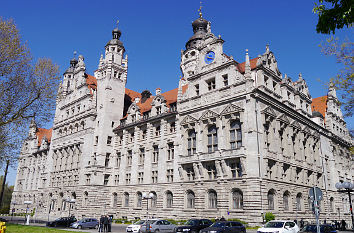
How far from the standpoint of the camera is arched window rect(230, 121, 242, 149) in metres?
35.0

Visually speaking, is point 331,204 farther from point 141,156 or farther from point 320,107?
point 141,156

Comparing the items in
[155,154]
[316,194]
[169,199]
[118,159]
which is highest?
[155,154]

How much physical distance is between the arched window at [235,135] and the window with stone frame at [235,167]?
1766mm

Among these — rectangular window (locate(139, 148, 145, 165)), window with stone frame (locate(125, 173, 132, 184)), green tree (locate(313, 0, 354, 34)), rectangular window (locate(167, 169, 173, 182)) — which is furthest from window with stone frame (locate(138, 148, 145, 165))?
green tree (locate(313, 0, 354, 34))

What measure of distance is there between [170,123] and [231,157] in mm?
13529

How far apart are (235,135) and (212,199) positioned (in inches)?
326

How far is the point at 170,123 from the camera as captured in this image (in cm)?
4478

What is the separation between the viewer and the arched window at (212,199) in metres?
35.2

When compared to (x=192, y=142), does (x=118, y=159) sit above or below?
below

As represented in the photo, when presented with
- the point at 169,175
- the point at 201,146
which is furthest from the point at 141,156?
the point at 201,146

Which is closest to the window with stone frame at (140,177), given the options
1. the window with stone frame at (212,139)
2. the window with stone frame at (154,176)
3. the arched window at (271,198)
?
the window with stone frame at (154,176)

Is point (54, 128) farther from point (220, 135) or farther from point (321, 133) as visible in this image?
point (321, 133)

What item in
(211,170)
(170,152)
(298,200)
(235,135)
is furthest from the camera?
(170,152)

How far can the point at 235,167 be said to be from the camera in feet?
112
